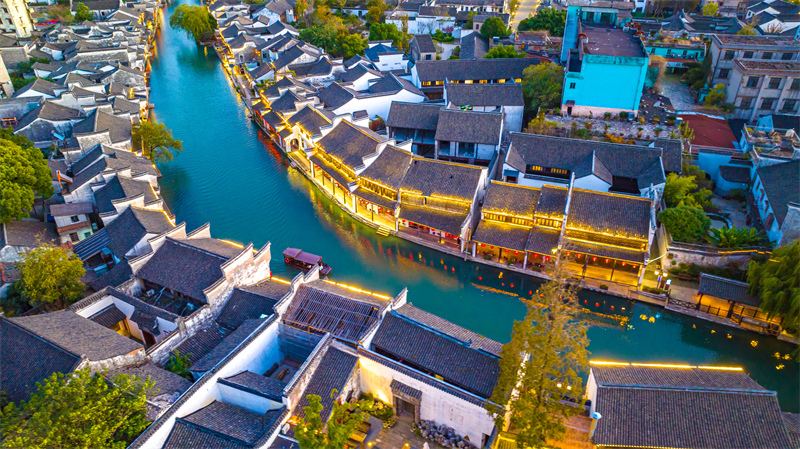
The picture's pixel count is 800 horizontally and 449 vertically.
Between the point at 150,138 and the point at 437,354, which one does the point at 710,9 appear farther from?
the point at 150,138

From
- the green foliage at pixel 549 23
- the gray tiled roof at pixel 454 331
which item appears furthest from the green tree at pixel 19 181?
the green foliage at pixel 549 23

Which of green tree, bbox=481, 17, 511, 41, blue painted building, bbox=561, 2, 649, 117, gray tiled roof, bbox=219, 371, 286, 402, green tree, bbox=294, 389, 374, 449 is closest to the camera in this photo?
green tree, bbox=294, 389, 374, 449

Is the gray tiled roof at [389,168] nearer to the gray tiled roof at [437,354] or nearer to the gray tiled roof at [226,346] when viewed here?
the gray tiled roof at [437,354]

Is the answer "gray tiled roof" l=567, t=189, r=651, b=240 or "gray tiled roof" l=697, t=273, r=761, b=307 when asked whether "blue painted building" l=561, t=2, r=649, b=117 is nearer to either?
"gray tiled roof" l=567, t=189, r=651, b=240

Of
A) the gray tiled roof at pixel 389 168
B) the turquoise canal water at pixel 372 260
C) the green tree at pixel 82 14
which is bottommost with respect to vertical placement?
the turquoise canal water at pixel 372 260

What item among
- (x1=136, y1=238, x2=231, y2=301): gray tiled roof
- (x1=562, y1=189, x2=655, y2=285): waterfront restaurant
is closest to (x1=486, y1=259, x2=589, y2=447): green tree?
(x1=562, y1=189, x2=655, y2=285): waterfront restaurant

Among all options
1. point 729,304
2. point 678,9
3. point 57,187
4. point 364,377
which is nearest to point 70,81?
point 57,187

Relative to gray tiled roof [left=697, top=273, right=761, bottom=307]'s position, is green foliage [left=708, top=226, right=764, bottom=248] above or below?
above
